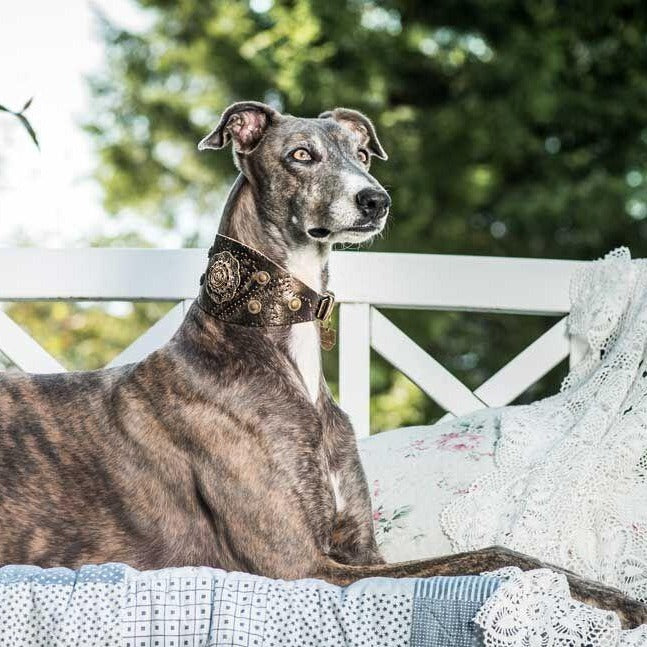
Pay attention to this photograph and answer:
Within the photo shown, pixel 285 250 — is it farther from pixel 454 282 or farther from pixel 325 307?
pixel 454 282

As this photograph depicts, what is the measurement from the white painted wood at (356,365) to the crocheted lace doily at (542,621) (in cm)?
182

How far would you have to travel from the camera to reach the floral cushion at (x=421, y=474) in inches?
105

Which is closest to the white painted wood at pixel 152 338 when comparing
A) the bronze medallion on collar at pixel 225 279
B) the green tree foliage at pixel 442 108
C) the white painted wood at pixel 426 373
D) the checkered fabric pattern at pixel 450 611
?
the white painted wood at pixel 426 373

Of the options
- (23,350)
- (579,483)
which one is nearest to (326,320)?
(579,483)

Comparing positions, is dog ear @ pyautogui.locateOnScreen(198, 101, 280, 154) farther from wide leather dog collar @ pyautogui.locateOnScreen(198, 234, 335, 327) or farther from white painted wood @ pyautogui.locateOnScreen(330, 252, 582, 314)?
white painted wood @ pyautogui.locateOnScreen(330, 252, 582, 314)

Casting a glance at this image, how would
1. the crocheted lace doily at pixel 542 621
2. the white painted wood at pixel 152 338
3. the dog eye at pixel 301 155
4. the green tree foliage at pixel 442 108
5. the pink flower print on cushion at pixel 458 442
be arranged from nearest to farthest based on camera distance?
1. the crocheted lace doily at pixel 542 621
2. the dog eye at pixel 301 155
3. the pink flower print on cushion at pixel 458 442
4. the white painted wood at pixel 152 338
5. the green tree foliage at pixel 442 108

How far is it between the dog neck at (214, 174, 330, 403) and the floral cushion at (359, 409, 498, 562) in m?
0.37

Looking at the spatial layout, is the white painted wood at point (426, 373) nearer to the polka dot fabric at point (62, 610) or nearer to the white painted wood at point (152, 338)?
the white painted wood at point (152, 338)

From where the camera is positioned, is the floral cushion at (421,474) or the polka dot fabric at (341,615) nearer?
the polka dot fabric at (341,615)

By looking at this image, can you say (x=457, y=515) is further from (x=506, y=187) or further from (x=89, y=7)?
(x=89, y=7)

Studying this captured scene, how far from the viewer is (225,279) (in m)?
2.48

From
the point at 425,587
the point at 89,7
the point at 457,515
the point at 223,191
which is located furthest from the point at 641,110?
the point at 425,587

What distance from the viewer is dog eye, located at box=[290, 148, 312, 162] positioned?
2.62m

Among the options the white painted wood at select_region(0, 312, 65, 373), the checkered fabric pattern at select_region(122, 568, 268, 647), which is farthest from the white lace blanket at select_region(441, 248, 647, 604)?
the white painted wood at select_region(0, 312, 65, 373)
